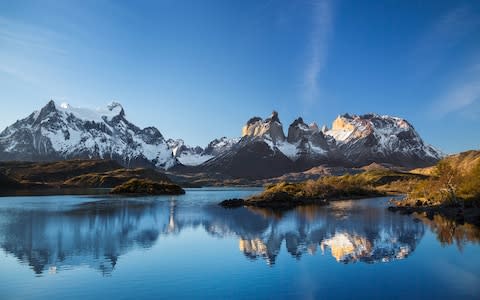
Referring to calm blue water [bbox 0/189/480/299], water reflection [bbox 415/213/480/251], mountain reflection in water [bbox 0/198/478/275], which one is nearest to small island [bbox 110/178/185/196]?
mountain reflection in water [bbox 0/198/478/275]

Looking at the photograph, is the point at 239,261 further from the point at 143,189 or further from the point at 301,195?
the point at 143,189

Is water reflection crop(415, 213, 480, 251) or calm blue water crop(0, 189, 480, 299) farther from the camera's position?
water reflection crop(415, 213, 480, 251)

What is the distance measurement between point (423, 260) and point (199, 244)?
907 inches

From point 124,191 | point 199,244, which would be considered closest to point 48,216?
point 199,244

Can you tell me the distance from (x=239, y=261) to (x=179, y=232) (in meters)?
21.4

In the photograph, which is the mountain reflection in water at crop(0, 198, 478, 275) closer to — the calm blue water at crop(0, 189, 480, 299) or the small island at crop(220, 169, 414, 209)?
the calm blue water at crop(0, 189, 480, 299)

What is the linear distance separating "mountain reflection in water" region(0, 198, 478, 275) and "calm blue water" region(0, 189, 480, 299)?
12 cm

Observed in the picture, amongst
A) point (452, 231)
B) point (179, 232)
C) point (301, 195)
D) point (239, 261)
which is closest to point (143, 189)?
point (301, 195)

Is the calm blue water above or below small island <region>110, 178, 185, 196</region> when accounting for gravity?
below

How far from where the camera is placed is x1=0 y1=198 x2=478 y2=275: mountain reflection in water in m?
37.9

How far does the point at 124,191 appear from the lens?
16350 centimetres

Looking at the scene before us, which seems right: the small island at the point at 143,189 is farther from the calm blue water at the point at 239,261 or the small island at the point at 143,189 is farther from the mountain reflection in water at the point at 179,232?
the calm blue water at the point at 239,261

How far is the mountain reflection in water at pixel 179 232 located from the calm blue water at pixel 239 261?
0.39 feet

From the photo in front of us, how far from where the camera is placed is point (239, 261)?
36.5 m
